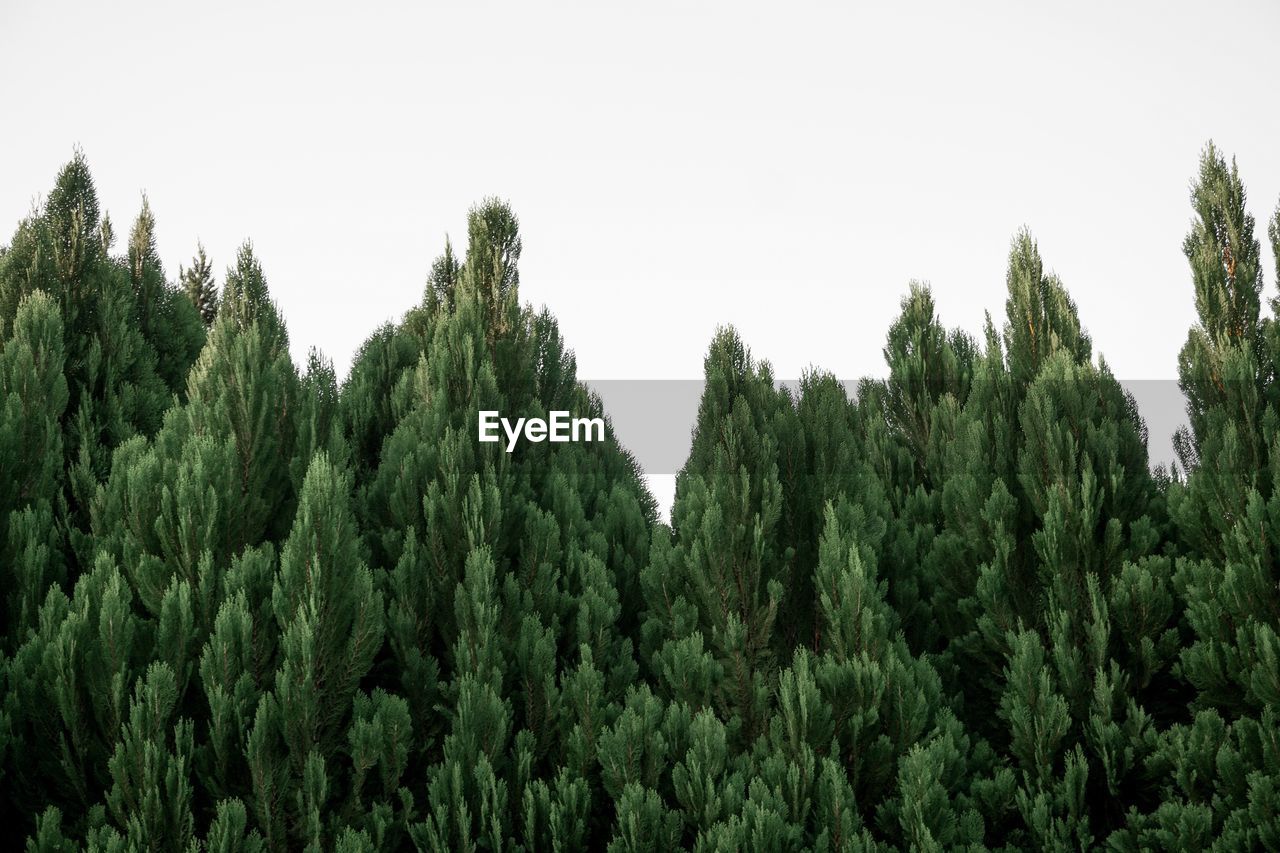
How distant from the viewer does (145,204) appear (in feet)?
42.6

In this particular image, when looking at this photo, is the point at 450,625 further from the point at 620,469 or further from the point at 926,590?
the point at 926,590

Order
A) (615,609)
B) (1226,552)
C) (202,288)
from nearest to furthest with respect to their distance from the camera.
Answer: (1226,552) < (615,609) < (202,288)

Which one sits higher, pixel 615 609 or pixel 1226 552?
pixel 1226 552

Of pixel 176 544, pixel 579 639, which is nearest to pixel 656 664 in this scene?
pixel 579 639

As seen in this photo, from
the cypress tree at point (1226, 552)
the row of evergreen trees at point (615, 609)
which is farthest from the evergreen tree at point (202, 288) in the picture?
the cypress tree at point (1226, 552)

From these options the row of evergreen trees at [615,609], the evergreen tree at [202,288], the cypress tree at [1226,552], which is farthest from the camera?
the evergreen tree at [202,288]

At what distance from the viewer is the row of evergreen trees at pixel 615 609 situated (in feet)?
21.2

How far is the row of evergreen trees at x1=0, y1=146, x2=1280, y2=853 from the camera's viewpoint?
6461 mm

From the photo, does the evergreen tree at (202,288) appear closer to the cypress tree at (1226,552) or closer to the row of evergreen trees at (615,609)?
the row of evergreen trees at (615,609)

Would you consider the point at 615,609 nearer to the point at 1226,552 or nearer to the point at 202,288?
the point at 1226,552

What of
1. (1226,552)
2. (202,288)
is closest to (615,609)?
(1226,552)

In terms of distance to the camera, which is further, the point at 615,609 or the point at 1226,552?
the point at 615,609

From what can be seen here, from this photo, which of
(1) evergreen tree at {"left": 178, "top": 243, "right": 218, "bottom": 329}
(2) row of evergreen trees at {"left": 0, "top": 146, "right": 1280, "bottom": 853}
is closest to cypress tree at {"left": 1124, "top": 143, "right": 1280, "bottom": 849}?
(2) row of evergreen trees at {"left": 0, "top": 146, "right": 1280, "bottom": 853}

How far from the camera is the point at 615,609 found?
Answer: 764 centimetres
